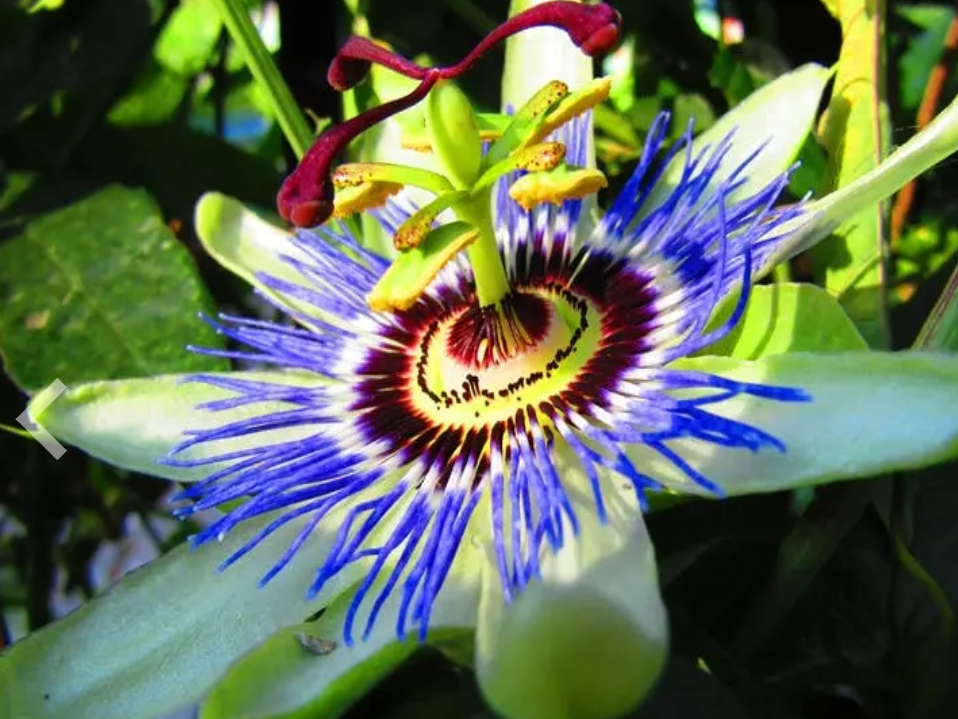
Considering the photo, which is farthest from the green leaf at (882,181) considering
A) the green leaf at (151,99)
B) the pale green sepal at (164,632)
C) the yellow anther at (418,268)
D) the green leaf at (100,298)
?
the green leaf at (151,99)

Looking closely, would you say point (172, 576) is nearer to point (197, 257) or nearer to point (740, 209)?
point (740, 209)

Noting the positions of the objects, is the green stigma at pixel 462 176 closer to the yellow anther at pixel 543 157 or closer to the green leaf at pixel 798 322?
the yellow anther at pixel 543 157

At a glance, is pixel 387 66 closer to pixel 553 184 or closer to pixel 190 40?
pixel 553 184

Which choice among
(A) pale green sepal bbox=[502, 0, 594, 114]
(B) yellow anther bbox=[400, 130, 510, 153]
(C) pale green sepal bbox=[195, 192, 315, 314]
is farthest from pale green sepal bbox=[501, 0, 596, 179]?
(C) pale green sepal bbox=[195, 192, 315, 314]

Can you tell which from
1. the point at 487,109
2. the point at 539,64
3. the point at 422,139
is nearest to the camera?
the point at 422,139

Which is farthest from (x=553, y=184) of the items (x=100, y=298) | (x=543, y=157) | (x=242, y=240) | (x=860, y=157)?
(x=100, y=298)
